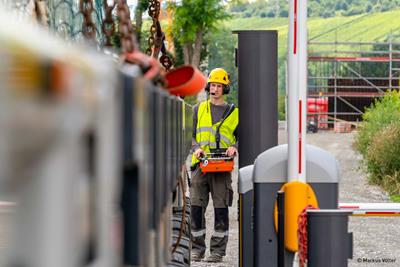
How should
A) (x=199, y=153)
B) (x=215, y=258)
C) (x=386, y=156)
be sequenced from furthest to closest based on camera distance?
(x=386, y=156), (x=215, y=258), (x=199, y=153)

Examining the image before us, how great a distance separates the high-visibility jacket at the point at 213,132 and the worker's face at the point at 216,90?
0.66 ft

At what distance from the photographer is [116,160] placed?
5.71 ft

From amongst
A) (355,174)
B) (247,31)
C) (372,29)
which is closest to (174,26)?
(355,174)

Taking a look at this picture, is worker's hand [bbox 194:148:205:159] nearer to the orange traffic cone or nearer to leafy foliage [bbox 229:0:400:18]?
the orange traffic cone

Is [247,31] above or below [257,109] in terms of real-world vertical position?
above

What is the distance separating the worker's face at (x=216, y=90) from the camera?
34.1 feet

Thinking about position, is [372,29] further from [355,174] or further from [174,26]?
[355,174]

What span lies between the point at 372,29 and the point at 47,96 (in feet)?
415

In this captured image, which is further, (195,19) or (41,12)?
(195,19)

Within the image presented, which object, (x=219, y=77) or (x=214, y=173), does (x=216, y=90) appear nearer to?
(x=219, y=77)

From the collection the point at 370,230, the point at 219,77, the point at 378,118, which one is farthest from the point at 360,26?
the point at 219,77

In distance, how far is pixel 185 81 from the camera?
10.2 ft

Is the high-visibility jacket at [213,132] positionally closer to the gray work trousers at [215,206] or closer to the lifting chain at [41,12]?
the gray work trousers at [215,206]

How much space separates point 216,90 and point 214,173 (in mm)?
711
